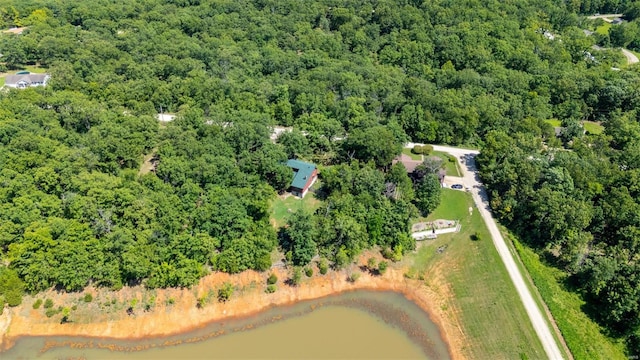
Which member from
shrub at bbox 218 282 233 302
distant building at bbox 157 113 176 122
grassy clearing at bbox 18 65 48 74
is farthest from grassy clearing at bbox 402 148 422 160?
grassy clearing at bbox 18 65 48 74

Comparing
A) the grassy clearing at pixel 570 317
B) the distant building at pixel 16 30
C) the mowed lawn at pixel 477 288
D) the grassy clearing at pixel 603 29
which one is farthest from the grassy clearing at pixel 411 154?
the distant building at pixel 16 30

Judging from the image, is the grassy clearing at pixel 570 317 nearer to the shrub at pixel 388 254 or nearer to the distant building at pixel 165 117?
the shrub at pixel 388 254

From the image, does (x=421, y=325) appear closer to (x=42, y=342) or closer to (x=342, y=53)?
(x=42, y=342)

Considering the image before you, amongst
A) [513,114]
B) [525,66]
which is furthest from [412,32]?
[513,114]

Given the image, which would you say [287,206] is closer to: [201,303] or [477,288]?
[201,303]

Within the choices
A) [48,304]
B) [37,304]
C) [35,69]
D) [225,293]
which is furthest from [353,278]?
[35,69]

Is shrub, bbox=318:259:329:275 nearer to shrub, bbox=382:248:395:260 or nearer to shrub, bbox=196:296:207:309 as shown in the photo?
shrub, bbox=382:248:395:260
